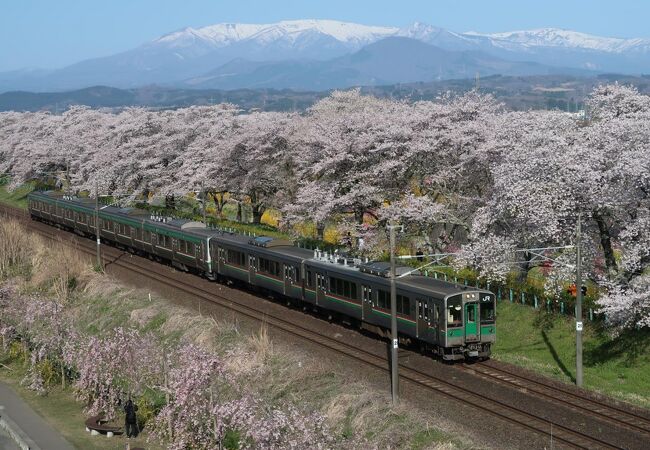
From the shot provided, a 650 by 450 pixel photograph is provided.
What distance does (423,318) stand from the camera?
30875mm

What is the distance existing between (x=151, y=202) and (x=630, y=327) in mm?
49052

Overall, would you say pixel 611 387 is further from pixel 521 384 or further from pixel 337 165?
pixel 337 165

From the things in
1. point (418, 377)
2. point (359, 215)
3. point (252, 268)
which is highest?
point (359, 215)

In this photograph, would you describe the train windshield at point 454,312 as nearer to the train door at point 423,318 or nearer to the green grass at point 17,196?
the train door at point 423,318

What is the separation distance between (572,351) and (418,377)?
691 cm

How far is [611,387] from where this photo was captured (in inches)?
1125

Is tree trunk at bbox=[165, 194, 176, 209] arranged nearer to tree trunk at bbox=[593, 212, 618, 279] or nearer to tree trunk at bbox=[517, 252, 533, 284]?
tree trunk at bbox=[517, 252, 533, 284]

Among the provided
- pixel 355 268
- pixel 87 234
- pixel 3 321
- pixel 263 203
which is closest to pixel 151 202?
pixel 87 234

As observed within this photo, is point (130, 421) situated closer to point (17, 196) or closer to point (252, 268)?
point (252, 268)

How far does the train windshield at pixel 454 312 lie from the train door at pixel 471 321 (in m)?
0.29

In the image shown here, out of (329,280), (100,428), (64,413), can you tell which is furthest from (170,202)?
(100,428)

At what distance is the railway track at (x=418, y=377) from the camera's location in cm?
2355

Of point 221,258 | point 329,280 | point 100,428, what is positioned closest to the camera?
point 100,428

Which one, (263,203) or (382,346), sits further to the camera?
(263,203)
